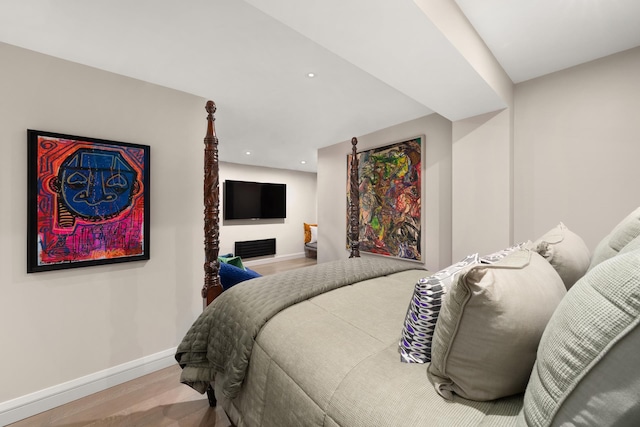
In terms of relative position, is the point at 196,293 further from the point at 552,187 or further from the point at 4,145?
the point at 552,187

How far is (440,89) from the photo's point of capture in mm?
1902

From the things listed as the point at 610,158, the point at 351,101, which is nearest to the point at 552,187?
the point at 610,158

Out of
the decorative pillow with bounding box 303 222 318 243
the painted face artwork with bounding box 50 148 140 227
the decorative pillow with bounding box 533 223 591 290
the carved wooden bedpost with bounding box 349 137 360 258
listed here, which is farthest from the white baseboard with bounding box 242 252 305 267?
the decorative pillow with bounding box 533 223 591 290

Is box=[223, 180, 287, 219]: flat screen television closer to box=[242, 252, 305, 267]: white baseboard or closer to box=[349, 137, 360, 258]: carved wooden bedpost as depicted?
box=[242, 252, 305, 267]: white baseboard

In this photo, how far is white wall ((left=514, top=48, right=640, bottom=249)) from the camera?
1808mm

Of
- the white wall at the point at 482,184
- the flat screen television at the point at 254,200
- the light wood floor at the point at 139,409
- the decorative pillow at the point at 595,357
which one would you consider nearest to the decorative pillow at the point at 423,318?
the decorative pillow at the point at 595,357

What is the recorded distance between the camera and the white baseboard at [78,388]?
165cm

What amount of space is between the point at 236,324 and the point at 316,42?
1538mm

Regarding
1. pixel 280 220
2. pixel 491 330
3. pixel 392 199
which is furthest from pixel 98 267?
pixel 280 220

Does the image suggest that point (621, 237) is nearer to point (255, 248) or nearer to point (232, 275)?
point (232, 275)

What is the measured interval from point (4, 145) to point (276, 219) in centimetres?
500

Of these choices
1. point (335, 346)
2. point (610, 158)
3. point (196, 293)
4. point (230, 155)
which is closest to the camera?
point (335, 346)

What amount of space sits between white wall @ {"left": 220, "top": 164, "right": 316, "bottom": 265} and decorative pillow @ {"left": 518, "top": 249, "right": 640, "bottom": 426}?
577cm

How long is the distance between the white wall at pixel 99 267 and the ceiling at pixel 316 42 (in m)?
0.19
